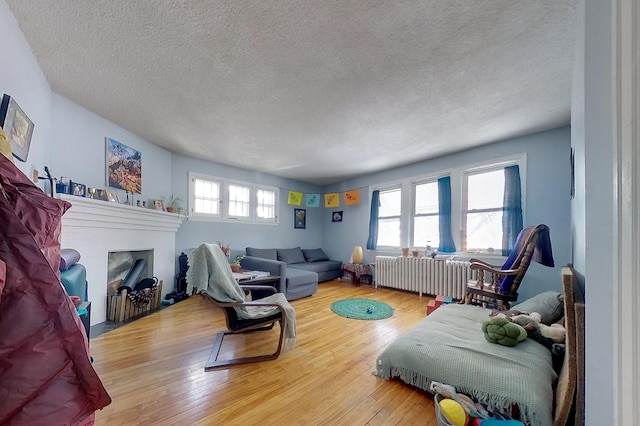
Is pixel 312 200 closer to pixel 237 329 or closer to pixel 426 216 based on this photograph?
pixel 426 216

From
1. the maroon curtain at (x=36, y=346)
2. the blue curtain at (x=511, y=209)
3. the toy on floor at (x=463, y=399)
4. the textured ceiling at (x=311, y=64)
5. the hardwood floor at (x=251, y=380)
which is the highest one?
the textured ceiling at (x=311, y=64)

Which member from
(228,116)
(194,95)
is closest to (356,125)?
(228,116)

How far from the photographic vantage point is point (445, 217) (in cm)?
382

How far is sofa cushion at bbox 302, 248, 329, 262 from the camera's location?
541 centimetres

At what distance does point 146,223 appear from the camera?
122 inches

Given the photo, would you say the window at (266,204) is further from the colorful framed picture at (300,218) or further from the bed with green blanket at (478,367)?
the bed with green blanket at (478,367)

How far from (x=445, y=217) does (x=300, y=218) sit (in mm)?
3257

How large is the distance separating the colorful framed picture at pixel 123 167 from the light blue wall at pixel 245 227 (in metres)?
0.66

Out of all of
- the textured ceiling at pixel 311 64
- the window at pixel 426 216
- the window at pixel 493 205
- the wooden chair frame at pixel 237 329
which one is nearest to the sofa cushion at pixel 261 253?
the textured ceiling at pixel 311 64

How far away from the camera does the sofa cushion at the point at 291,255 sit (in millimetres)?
4898

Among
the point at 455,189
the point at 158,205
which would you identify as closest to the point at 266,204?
the point at 158,205

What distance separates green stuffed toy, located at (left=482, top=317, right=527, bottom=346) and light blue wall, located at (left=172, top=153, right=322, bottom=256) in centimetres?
410

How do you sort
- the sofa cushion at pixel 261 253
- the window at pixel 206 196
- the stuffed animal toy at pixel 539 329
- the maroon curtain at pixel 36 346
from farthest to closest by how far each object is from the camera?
the sofa cushion at pixel 261 253
the window at pixel 206 196
the stuffed animal toy at pixel 539 329
the maroon curtain at pixel 36 346

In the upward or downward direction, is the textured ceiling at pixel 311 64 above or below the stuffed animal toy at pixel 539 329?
above
